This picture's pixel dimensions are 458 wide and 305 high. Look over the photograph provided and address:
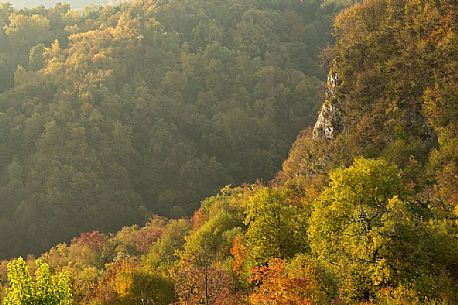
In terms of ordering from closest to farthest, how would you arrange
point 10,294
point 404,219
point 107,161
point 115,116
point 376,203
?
point 10,294 < point 404,219 < point 376,203 < point 107,161 < point 115,116

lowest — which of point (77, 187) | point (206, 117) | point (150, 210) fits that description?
point (150, 210)

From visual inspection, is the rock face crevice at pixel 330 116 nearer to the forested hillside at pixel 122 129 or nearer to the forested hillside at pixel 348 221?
the forested hillside at pixel 348 221

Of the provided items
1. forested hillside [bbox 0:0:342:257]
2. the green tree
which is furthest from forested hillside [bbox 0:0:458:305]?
forested hillside [bbox 0:0:342:257]

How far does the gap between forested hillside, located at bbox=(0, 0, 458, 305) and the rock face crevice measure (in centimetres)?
32

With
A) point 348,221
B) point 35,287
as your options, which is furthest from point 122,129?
point 35,287

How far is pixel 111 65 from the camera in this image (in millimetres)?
184500

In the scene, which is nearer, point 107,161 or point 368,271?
point 368,271

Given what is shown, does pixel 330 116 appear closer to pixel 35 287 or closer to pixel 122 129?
pixel 35 287

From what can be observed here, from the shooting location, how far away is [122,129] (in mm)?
163750

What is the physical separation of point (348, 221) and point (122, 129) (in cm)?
13312

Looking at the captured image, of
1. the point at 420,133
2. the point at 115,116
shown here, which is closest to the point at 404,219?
the point at 420,133

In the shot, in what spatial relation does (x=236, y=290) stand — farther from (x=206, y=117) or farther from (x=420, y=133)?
(x=206, y=117)

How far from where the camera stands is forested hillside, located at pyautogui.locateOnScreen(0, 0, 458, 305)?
111ft

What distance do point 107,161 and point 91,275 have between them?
90083 mm
